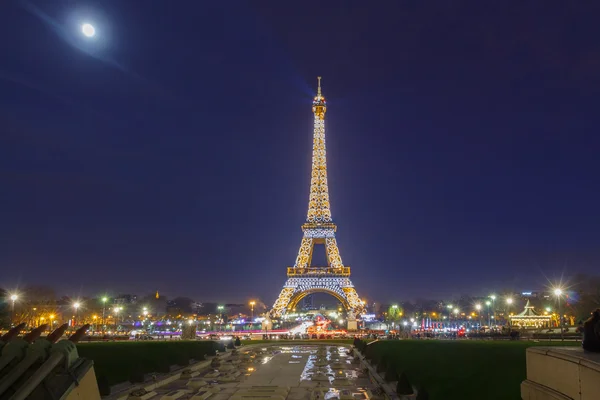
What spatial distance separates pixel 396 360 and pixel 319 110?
93.2 metres

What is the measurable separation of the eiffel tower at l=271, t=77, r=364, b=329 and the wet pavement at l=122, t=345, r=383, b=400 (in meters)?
69.6

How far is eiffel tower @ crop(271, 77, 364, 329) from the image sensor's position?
105812mm

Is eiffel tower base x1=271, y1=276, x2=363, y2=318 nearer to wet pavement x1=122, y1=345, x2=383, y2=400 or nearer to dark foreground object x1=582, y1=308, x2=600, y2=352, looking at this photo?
wet pavement x1=122, y1=345, x2=383, y2=400

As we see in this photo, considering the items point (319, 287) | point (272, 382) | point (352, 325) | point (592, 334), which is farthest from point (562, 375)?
point (319, 287)

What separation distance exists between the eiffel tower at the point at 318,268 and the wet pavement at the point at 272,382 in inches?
2741

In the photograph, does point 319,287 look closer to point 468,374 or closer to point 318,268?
point 318,268

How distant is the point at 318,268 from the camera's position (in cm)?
10788

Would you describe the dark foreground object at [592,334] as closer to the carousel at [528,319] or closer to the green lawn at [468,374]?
the green lawn at [468,374]

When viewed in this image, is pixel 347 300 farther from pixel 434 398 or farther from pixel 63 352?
pixel 63 352

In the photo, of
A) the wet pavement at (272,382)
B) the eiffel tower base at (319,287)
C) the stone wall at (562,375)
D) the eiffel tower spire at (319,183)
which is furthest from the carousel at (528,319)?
the stone wall at (562,375)

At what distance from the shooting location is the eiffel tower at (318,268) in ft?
347

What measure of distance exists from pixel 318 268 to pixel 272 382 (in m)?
83.0

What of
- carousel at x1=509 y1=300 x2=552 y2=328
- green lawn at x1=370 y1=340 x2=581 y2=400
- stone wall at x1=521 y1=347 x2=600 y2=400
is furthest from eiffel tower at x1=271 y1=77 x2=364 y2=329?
stone wall at x1=521 y1=347 x2=600 y2=400

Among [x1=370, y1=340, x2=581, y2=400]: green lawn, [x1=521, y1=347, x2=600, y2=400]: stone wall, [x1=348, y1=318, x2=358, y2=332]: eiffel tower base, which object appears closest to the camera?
[x1=521, y1=347, x2=600, y2=400]: stone wall
